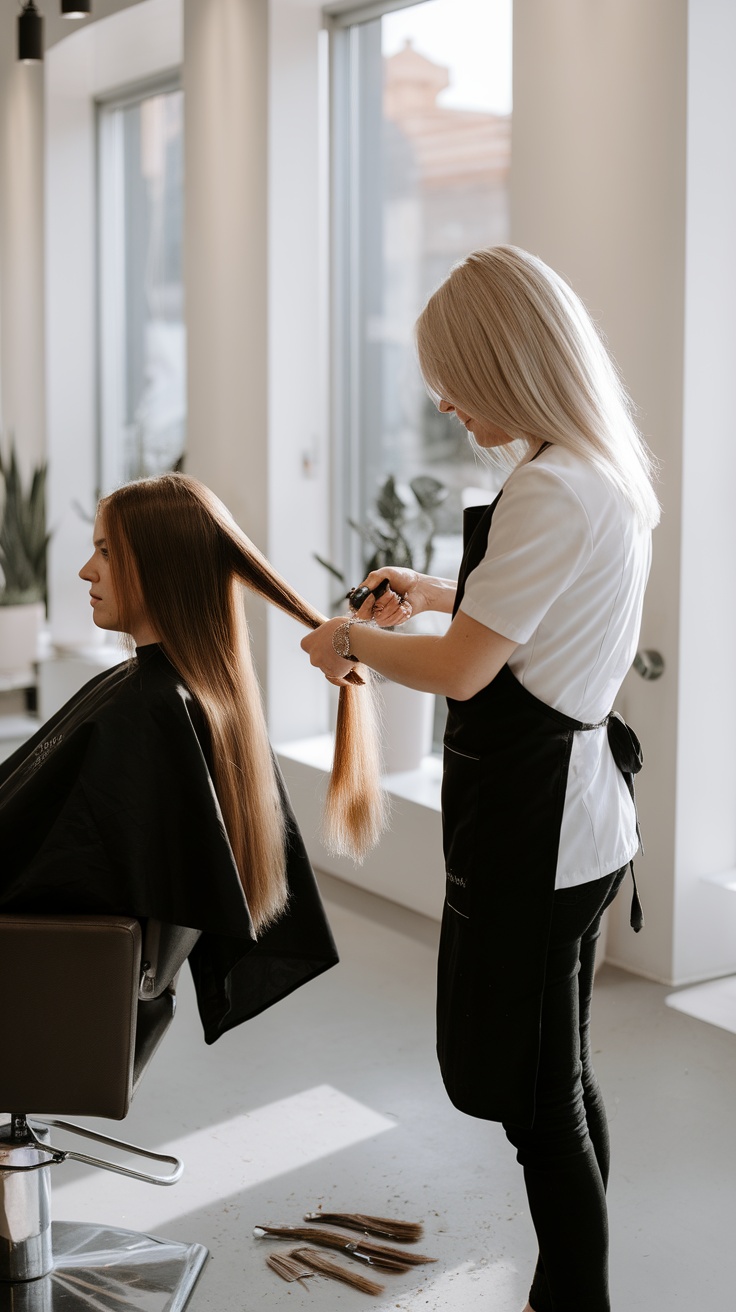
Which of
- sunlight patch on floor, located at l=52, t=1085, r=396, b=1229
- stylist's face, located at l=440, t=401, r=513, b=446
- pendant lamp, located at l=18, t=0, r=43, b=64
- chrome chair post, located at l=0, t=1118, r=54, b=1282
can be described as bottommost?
sunlight patch on floor, located at l=52, t=1085, r=396, b=1229

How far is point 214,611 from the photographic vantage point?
1940 millimetres

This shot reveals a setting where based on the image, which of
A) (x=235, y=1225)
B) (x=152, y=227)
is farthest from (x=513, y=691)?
(x=152, y=227)

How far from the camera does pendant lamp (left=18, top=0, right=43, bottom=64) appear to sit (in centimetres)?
397

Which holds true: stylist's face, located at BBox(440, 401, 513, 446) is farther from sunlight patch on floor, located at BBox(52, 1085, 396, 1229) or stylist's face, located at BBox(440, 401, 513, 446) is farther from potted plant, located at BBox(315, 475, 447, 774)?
potted plant, located at BBox(315, 475, 447, 774)

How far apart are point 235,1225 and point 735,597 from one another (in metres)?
1.78

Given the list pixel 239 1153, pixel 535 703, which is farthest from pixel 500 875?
pixel 239 1153

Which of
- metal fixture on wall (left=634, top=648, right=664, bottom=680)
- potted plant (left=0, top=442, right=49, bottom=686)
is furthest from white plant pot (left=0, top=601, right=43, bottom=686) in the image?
metal fixture on wall (left=634, top=648, right=664, bottom=680)

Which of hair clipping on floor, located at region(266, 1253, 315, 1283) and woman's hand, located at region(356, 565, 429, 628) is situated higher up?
woman's hand, located at region(356, 565, 429, 628)

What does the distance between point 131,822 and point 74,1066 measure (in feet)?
1.07

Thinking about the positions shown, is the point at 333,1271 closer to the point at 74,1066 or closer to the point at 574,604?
the point at 74,1066

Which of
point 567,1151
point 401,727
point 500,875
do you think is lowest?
point 567,1151

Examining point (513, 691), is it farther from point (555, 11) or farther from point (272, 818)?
point (555, 11)

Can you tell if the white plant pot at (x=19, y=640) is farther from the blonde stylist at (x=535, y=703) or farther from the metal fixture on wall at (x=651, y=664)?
the blonde stylist at (x=535, y=703)

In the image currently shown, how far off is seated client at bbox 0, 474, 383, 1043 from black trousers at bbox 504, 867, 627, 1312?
44 centimetres
